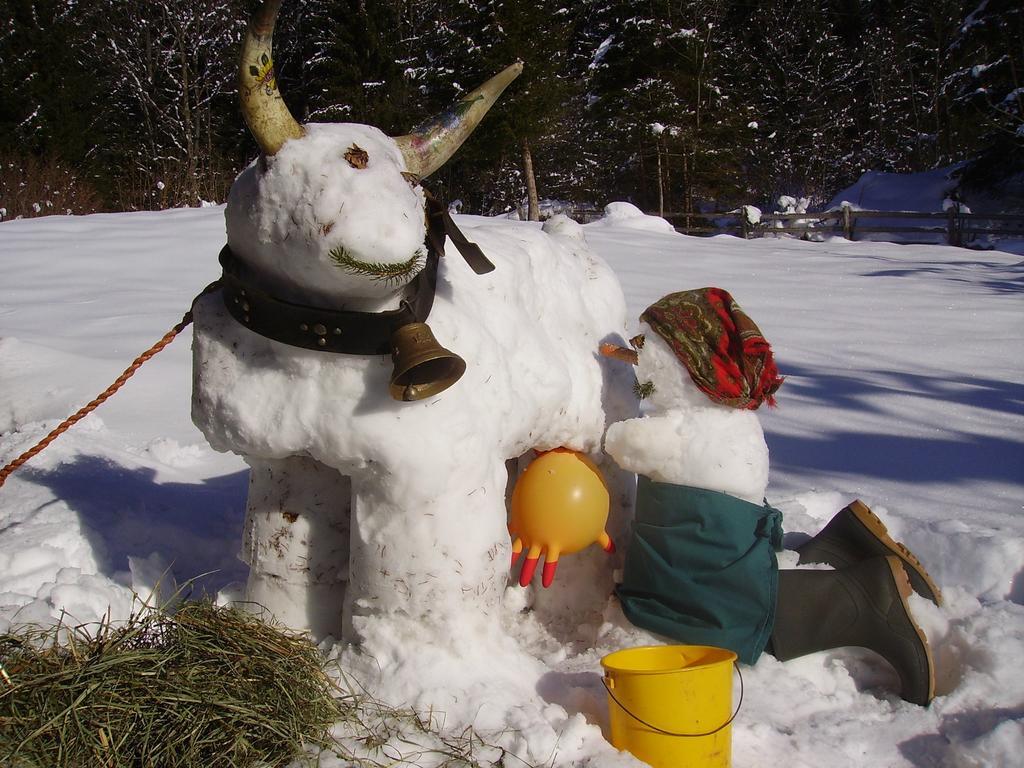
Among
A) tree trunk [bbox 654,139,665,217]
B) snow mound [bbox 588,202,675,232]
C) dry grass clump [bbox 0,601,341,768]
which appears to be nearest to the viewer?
dry grass clump [bbox 0,601,341,768]

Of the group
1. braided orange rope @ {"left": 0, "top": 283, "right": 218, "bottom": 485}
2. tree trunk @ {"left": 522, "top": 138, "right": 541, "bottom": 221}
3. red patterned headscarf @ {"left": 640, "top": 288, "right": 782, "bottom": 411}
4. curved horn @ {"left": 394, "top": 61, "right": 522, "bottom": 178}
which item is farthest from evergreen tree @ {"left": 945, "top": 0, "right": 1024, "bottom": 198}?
braided orange rope @ {"left": 0, "top": 283, "right": 218, "bottom": 485}

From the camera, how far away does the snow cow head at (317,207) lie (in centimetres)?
174

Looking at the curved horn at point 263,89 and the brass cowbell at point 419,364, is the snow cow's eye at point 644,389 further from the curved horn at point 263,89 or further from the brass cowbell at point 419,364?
the curved horn at point 263,89

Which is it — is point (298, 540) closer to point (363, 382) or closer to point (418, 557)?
point (418, 557)

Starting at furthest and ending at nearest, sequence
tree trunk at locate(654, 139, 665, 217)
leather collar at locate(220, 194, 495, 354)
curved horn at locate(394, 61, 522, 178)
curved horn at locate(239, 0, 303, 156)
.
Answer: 1. tree trunk at locate(654, 139, 665, 217)
2. curved horn at locate(394, 61, 522, 178)
3. leather collar at locate(220, 194, 495, 354)
4. curved horn at locate(239, 0, 303, 156)

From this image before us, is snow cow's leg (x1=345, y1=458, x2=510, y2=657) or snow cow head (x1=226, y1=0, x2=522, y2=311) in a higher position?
snow cow head (x1=226, y1=0, x2=522, y2=311)

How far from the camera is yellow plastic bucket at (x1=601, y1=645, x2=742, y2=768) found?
68.3 inches

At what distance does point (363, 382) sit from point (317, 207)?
1.29ft

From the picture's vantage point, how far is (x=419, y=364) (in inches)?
70.2

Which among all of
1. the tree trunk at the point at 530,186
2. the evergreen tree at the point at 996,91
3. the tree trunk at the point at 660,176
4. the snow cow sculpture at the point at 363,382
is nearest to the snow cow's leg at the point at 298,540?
the snow cow sculpture at the point at 363,382

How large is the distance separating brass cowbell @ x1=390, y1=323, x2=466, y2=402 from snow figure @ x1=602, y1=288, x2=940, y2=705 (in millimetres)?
657

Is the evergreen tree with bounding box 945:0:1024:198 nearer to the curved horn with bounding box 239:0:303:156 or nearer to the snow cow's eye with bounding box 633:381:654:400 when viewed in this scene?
the snow cow's eye with bounding box 633:381:654:400

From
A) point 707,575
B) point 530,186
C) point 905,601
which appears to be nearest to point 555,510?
point 707,575

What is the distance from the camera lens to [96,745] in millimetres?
1569
